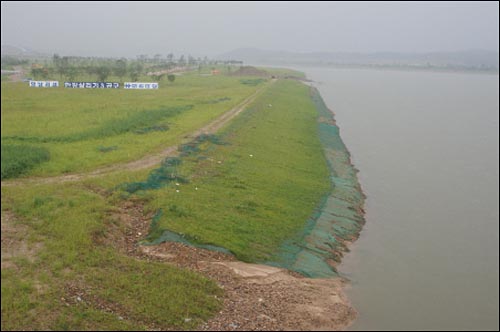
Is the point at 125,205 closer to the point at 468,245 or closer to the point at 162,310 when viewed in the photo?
the point at 162,310

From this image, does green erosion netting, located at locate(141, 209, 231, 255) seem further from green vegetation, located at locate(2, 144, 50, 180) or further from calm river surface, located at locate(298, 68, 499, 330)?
green vegetation, located at locate(2, 144, 50, 180)

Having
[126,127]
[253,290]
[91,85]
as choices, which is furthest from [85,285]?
[91,85]

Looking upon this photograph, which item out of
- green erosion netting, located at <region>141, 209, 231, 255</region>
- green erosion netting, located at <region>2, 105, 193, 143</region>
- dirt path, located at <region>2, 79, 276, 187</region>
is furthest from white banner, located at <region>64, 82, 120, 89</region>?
green erosion netting, located at <region>141, 209, 231, 255</region>

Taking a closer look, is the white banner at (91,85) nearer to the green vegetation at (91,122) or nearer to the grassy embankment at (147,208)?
the green vegetation at (91,122)

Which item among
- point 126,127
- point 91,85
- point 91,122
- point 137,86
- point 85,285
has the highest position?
point 137,86

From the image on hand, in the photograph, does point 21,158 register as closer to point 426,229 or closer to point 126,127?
point 126,127
